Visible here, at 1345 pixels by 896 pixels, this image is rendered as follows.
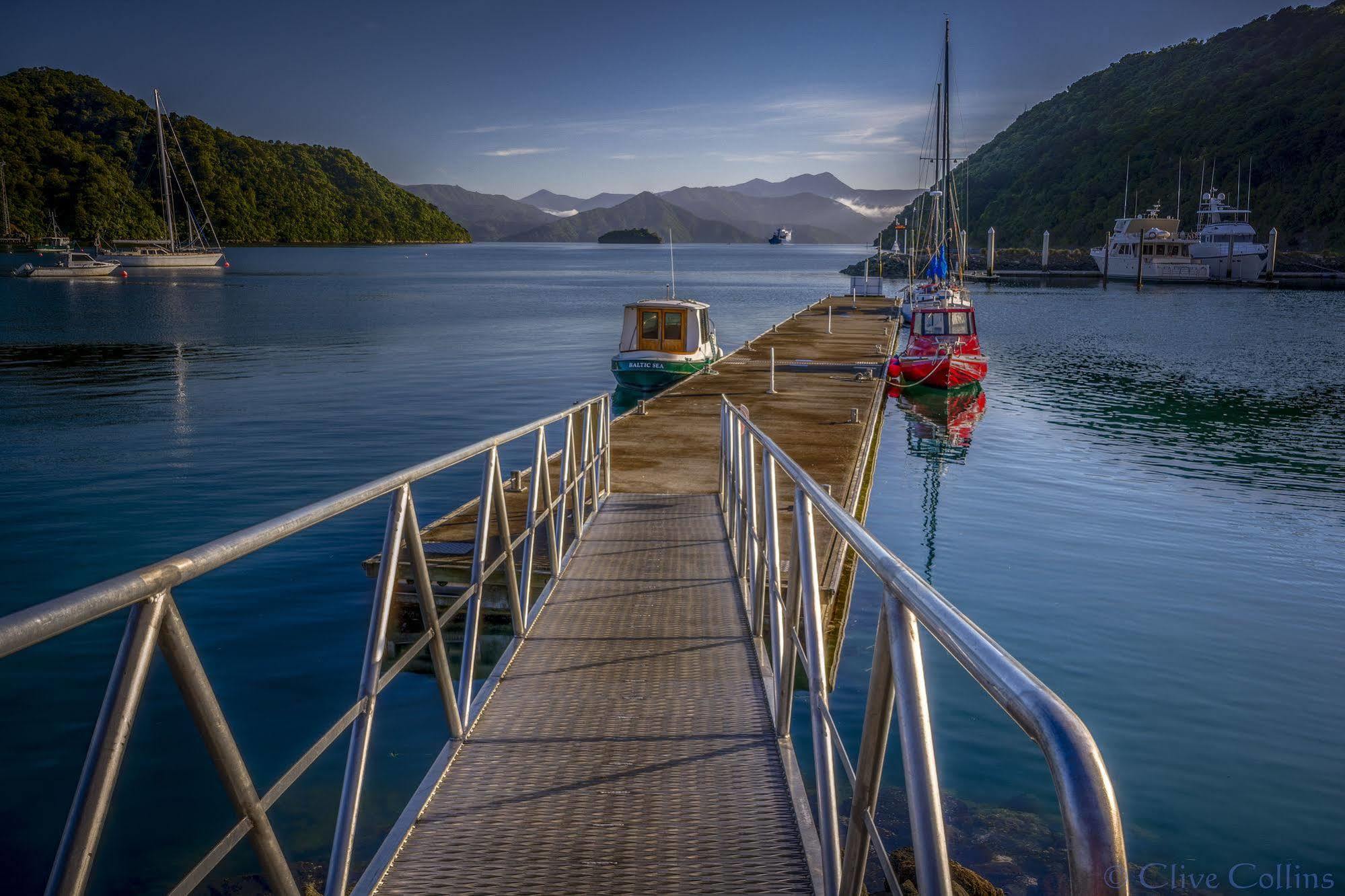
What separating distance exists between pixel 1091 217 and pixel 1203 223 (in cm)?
2637

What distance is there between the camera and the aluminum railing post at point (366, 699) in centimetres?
307

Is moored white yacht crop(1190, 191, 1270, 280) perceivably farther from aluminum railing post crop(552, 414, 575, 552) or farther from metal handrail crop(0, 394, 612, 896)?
metal handrail crop(0, 394, 612, 896)

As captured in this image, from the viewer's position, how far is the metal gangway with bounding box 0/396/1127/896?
1.63m

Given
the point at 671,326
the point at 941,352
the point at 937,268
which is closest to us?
the point at 941,352

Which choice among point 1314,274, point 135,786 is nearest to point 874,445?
point 135,786

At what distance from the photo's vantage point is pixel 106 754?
65.7 inches

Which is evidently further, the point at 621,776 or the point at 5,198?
the point at 5,198

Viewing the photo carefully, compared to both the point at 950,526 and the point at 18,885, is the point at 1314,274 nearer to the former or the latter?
the point at 950,526

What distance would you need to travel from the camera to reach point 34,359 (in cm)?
3422

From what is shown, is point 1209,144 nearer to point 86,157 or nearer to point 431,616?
point 431,616

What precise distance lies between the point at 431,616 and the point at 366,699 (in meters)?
0.64

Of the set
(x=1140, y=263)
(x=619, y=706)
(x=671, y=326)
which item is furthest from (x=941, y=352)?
(x=1140, y=263)

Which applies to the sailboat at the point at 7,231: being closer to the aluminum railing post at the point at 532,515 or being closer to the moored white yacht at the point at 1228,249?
the moored white yacht at the point at 1228,249

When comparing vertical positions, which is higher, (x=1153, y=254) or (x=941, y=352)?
(x=1153, y=254)
